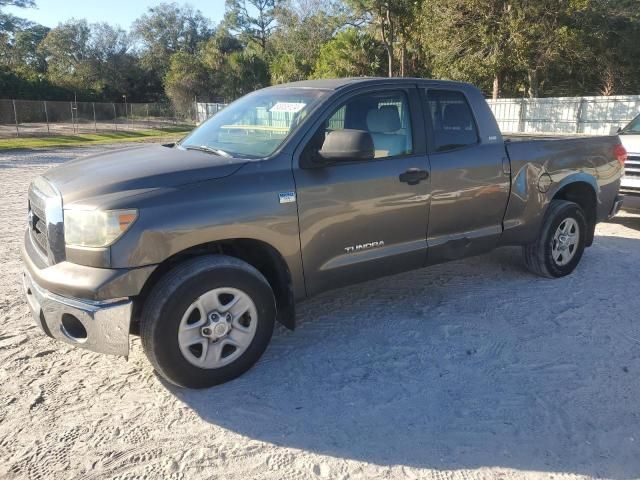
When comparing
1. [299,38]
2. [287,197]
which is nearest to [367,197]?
[287,197]

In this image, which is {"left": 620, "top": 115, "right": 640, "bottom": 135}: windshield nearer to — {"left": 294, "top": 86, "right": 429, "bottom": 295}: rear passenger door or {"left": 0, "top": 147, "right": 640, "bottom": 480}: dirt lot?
{"left": 0, "top": 147, "right": 640, "bottom": 480}: dirt lot

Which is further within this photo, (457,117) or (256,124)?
(457,117)

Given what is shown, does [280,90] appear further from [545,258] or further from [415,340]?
[545,258]

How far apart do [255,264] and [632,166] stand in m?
6.38

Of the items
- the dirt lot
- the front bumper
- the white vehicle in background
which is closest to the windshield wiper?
the front bumper

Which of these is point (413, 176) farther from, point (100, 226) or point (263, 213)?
point (100, 226)

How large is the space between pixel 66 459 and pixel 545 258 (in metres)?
4.50

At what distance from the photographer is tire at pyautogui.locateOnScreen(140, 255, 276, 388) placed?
10.3 ft

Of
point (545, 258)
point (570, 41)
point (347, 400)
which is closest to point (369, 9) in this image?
point (570, 41)

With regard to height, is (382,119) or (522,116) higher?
(522,116)

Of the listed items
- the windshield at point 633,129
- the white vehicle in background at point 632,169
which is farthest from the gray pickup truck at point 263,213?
the windshield at point 633,129

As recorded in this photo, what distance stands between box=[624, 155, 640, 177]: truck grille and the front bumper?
728cm

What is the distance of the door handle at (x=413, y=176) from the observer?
4.07m

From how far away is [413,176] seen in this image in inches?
162
